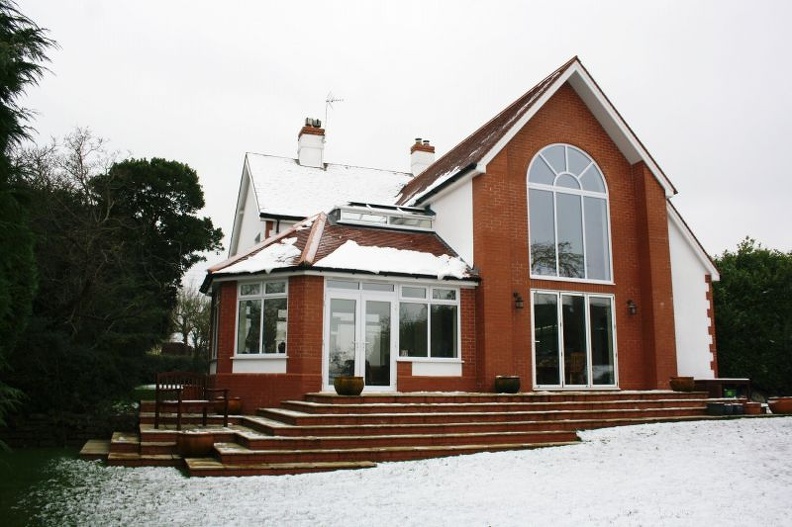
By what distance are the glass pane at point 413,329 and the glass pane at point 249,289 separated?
3.28 metres

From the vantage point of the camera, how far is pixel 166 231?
33.4 m

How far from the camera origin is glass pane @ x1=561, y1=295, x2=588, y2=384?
15.3m

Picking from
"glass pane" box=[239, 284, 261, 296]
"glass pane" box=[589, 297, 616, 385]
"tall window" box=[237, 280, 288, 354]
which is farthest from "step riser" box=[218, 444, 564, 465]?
"glass pane" box=[589, 297, 616, 385]

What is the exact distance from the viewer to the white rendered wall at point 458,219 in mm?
15398

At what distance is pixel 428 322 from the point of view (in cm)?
1452

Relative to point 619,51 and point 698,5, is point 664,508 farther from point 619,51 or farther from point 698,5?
point 619,51

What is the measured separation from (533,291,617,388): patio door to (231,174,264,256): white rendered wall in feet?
31.2

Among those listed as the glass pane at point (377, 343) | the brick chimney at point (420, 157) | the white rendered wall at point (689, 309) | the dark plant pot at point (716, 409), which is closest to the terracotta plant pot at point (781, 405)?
the dark plant pot at point (716, 409)

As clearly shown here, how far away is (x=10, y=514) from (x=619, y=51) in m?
17.1

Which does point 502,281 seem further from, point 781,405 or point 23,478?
point 23,478

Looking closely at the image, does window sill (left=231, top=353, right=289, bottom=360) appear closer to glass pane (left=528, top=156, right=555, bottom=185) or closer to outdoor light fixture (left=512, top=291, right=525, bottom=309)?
outdoor light fixture (left=512, top=291, right=525, bottom=309)

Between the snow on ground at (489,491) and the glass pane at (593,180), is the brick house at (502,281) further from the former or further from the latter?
the snow on ground at (489,491)

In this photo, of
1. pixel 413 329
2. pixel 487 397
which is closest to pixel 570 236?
pixel 413 329

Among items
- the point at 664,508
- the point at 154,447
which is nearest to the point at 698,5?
the point at 664,508
